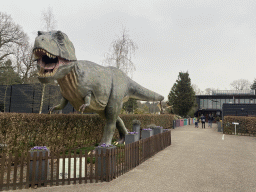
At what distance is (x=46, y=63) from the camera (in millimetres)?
4441

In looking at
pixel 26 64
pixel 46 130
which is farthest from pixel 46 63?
pixel 26 64

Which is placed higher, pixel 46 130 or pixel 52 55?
pixel 52 55

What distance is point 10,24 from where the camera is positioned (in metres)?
20.0

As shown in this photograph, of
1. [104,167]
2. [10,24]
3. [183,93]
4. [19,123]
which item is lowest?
[104,167]

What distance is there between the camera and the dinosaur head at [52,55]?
4047 millimetres

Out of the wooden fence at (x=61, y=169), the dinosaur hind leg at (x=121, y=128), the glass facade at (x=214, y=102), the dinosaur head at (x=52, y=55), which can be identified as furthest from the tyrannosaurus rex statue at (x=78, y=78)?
the glass facade at (x=214, y=102)

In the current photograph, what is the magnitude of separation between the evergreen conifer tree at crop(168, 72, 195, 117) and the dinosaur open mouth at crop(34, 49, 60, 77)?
3136cm

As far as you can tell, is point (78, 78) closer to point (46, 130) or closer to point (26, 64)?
point (46, 130)

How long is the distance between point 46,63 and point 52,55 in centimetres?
36

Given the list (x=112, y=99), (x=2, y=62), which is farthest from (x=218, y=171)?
(x=2, y=62)

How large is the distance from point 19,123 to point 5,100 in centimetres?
1822

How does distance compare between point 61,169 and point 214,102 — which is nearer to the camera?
point 61,169

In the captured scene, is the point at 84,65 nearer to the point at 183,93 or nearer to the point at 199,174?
the point at 199,174

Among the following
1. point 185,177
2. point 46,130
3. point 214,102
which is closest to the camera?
point 185,177
